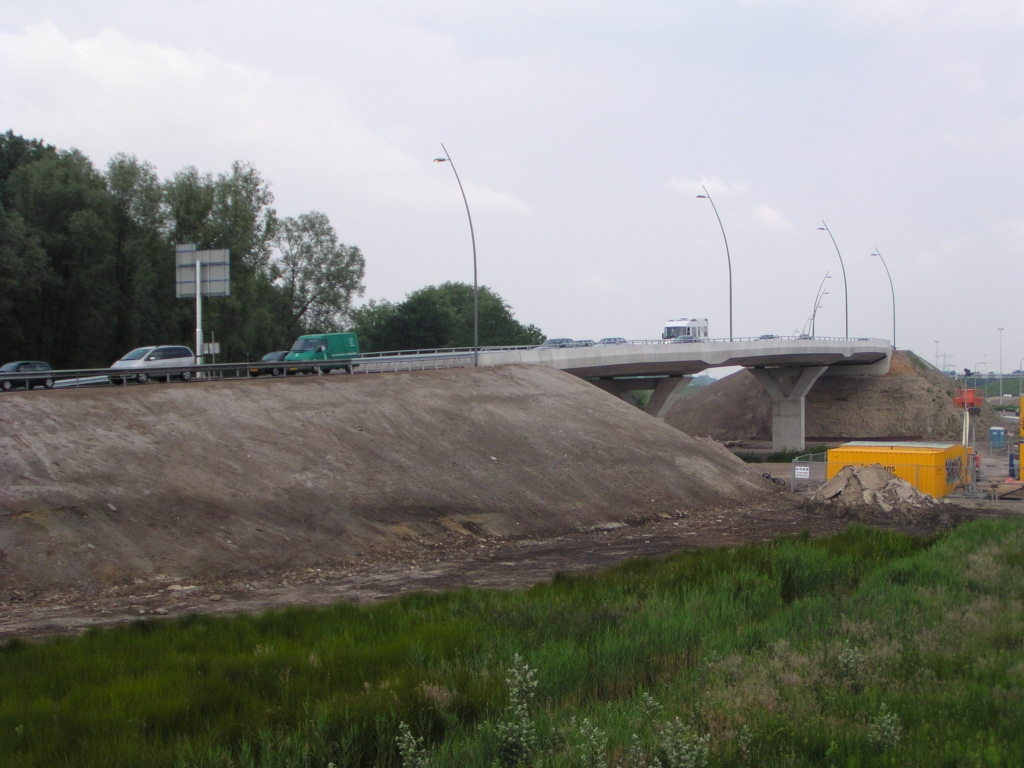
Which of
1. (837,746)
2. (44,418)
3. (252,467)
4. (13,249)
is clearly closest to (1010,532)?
(837,746)

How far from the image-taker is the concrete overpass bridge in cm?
A: 5130

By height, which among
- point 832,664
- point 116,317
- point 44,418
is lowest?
point 832,664

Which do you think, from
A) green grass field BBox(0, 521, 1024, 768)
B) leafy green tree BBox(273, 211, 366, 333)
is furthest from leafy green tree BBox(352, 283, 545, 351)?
green grass field BBox(0, 521, 1024, 768)

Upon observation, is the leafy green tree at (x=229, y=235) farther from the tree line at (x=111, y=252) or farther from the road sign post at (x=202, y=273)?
the road sign post at (x=202, y=273)

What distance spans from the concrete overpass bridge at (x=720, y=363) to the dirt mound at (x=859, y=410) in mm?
2520

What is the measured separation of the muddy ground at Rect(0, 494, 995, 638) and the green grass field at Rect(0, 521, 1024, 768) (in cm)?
257

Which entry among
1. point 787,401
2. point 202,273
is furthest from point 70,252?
point 787,401

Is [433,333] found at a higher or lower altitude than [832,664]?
higher

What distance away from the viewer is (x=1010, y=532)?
22.5 metres

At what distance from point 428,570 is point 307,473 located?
6312 millimetres

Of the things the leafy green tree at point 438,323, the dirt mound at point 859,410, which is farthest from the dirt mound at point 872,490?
the leafy green tree at point 438,323

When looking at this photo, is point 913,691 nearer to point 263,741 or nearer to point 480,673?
point 480,673

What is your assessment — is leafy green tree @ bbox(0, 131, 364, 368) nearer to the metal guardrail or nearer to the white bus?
the metal guardrail

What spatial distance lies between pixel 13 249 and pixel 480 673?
47.6 m
